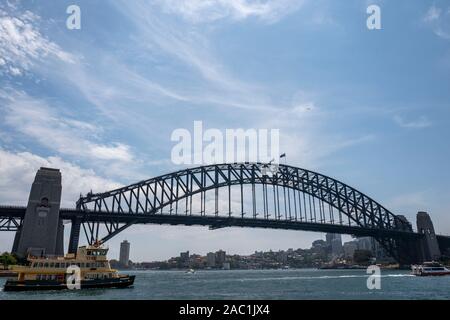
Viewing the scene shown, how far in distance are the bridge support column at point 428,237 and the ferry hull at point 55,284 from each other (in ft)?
313

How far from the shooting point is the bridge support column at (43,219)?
61219mm

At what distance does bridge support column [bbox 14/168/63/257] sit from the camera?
2410 inches

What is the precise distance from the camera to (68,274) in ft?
130

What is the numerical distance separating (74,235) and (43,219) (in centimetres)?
819

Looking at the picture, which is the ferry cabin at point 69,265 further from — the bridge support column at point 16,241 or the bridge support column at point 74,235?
the bridge support column at point 74,235

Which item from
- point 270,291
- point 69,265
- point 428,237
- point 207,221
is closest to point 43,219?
point 69,265

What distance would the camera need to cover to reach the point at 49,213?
6456 centimetres

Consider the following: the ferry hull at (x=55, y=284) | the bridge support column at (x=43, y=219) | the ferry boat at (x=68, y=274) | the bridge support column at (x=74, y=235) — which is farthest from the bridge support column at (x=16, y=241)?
the ferry hull at (x=55, y=284)

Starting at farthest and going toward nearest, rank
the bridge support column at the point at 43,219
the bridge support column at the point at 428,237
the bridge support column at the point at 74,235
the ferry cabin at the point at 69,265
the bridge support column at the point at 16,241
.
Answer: the bridge support column at the point at 428,237 < the bridge support column at the point at 74,235 < the bridge support column at the point at 16,241 < the bridge support column at the point at 43,219 < the ferry cabin at the point at 69,265

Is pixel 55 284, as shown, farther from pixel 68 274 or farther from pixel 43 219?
pixel 43 219
